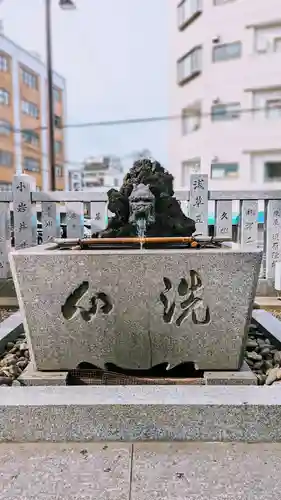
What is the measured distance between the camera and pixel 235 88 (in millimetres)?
17688

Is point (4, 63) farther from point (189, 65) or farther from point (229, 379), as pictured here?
point (229, 379)

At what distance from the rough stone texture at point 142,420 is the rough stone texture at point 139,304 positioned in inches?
15.9

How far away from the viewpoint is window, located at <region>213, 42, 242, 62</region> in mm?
17406

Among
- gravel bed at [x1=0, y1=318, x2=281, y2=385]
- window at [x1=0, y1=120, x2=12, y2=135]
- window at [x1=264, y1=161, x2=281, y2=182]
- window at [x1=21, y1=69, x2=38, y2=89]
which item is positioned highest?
window at [x1=21, y1=69, x2=38, y2=89]

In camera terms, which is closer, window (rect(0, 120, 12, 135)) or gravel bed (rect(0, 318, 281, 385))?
gravel bed (rect(0, 318, 281, 385))

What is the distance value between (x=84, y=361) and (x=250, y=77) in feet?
58.1

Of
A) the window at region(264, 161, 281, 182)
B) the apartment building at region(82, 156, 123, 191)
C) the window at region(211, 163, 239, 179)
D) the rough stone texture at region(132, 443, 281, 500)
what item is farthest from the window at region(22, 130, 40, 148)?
the rough stone texture at region(132, 443, 281, 500)

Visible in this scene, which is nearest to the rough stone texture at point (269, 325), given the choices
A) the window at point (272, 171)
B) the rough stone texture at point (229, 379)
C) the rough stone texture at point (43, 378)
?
the rough stone texture at point (229, 379)

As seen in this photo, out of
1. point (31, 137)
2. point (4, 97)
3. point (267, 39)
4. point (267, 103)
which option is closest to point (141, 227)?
point (267, 103)

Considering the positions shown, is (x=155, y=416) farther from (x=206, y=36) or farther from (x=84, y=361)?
(x=206, y=36)

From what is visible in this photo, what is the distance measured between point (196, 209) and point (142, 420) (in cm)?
332

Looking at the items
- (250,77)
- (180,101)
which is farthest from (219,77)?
(180,101)

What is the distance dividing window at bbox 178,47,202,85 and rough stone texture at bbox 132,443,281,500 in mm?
19375

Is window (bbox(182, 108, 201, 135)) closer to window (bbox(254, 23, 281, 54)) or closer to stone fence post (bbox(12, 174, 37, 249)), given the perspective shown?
window (bbox(254, 23, 281, 54))
